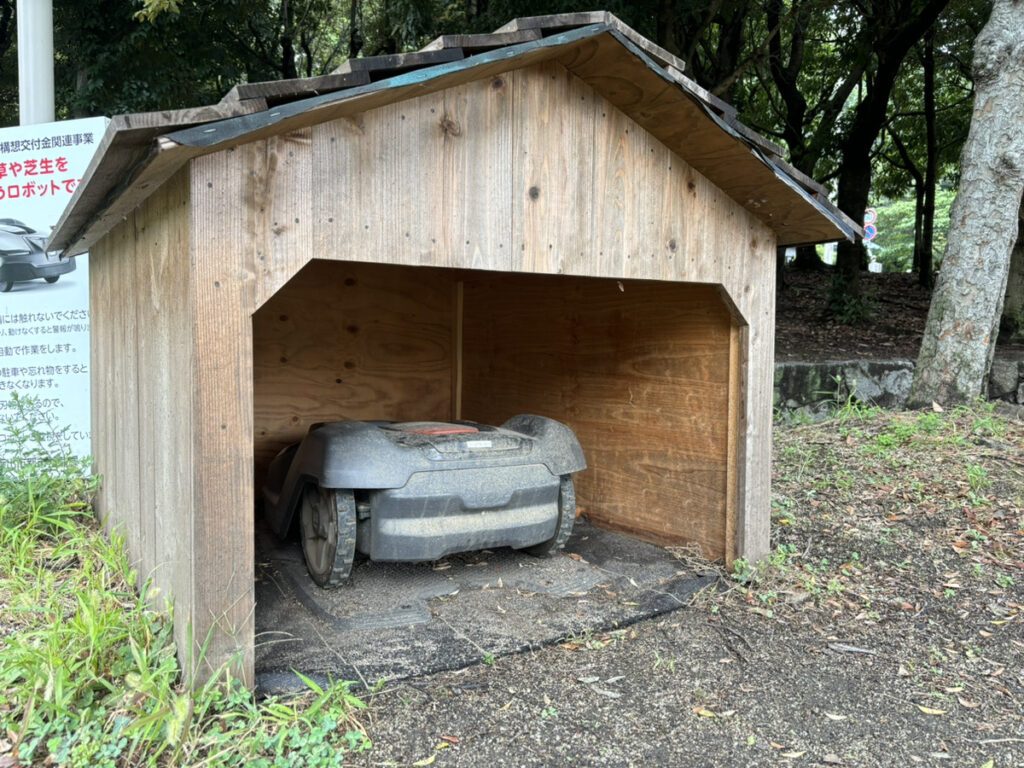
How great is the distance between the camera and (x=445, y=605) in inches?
138

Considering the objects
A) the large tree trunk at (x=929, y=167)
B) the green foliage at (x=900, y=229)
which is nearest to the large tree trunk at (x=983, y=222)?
the large tree trunk at (x=929, y=167)

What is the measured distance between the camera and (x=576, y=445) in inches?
158

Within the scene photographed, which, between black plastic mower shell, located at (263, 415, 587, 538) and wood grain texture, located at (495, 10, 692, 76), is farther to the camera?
black plastic mower shell, located at (263, 415, 587, 538)

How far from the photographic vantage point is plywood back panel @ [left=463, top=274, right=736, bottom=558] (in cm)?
Answer: 397

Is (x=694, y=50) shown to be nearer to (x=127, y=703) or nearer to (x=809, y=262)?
(x=809, y=262)

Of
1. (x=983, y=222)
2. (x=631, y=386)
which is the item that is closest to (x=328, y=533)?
(x=631, y=386)

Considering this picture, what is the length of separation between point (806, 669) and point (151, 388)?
8.84 feet

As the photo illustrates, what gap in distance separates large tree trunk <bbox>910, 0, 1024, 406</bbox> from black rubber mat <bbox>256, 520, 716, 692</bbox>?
335 cm

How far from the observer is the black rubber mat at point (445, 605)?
2.88m

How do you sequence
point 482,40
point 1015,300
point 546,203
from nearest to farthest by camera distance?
1. point 482,40
2. point 546,203
3. point 1015,300

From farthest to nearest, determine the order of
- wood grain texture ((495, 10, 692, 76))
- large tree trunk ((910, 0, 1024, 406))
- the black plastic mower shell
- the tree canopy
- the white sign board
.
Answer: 1. the tree canopy
2. large tree trunk ((910, 0, 1024, 406))
3. the white sign board
4. the black plastic mower shell
5. wood grain texture ((495, 10, 692, 76))

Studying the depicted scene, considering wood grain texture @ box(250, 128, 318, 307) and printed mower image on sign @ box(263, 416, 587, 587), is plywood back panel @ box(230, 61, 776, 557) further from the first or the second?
printed mower image on sign @ box(263, 416, 587, 587)

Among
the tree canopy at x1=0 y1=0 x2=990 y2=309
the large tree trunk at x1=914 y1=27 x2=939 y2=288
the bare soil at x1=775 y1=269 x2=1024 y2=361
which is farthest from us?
the large tree trunk at x1=914 y1=27 x2=939 y2=288

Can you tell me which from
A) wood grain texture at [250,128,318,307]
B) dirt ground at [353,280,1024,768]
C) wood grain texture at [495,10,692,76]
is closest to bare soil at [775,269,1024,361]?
dirt ground at [353,280,1024,768]
